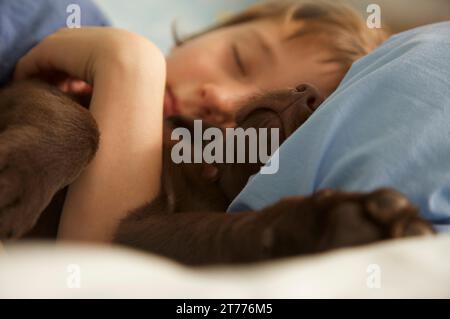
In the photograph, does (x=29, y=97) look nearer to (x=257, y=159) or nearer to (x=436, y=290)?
(x=257, y=159)

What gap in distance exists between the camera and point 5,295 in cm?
39

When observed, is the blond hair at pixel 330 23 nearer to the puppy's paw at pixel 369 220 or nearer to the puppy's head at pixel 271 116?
the puppy's head at pixel 271 116

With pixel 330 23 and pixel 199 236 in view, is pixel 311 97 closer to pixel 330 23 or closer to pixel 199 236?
pixel 199 236

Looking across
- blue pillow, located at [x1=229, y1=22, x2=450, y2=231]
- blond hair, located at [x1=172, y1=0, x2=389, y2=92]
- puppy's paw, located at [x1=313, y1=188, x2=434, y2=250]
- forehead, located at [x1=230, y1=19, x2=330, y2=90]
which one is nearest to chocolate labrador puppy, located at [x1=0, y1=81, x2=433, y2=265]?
puppy's paw, located at [x1=313, y1=188, x2=434, y2=250]

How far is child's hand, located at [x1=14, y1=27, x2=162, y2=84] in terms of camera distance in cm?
99

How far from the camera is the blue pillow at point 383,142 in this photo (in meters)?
0.67

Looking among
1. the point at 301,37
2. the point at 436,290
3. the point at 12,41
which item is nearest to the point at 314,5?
the point at 301,37

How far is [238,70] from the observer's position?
1297mm

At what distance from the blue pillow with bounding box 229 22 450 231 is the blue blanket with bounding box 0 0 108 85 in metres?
0.62

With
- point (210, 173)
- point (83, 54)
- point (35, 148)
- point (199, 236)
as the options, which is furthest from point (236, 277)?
point (83, 54)

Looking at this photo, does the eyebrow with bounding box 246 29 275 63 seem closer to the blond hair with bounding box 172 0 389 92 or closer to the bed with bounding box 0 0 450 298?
the blond hair with bounding box 172 0 389 92

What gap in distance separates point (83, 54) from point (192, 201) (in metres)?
0.36

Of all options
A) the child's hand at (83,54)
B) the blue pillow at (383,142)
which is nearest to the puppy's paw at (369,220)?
the blue pillow at (383,142)

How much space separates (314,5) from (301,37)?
0.94ft
